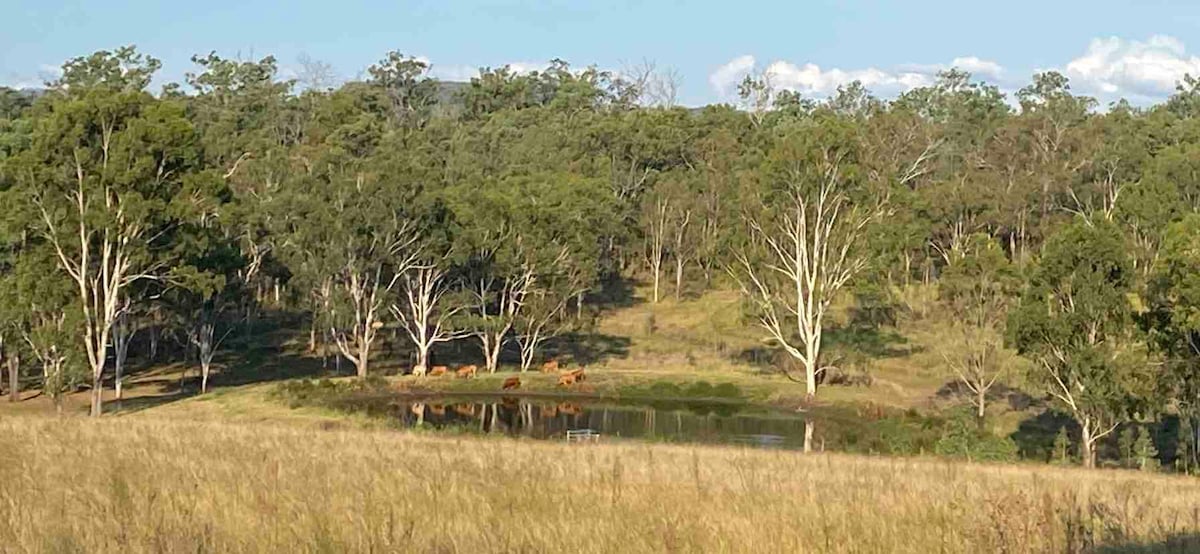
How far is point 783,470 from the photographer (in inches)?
501

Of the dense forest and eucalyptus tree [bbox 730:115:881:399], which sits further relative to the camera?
eucalyptus tree [bbox 730:115:881:399]

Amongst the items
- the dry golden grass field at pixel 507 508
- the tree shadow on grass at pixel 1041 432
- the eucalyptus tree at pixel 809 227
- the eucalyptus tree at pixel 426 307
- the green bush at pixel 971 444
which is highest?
the eucalyptus tree at pixel 809 227

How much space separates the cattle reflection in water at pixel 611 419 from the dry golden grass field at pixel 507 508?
107 ft

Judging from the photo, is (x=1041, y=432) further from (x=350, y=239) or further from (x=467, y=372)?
(x=350, y=239)

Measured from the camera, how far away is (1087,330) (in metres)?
38.7

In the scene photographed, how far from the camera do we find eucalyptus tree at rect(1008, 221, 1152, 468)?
37.7m

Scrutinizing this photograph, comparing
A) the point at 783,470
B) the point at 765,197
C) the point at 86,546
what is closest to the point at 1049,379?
the point at 765,197

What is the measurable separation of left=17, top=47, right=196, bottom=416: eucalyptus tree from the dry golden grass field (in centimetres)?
3613

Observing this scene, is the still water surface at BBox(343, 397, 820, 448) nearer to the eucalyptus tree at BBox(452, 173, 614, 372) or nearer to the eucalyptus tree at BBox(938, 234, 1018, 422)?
the eucalyptus tree at BBox(938, 234, 1018, 422)

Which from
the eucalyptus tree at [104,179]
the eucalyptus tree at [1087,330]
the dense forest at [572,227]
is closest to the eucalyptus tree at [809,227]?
the dense forest at [572,227]

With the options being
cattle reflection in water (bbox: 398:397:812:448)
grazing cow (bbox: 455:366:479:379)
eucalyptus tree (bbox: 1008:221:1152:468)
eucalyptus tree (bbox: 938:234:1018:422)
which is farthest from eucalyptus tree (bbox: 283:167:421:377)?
eucalyptus tree (bbox: 1008:221:1152:468)

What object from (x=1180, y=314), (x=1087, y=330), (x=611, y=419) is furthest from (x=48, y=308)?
(x=1180, y=314)

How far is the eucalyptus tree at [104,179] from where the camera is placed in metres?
45.1

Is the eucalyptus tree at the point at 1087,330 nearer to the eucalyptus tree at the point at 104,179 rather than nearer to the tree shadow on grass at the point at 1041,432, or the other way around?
the tree shadow on grass at the point at 1041,432
